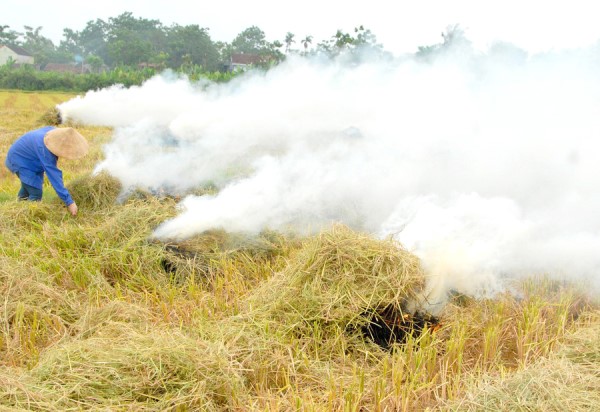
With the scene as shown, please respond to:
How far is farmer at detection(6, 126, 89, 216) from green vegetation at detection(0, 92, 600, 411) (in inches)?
32.2

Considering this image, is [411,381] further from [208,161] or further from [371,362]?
[208,161]

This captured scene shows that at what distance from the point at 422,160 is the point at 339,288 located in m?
3.48

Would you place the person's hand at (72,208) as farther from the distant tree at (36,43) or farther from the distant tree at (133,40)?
the distant tree at (36,43)

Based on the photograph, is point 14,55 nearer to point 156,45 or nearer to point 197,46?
point 156,45

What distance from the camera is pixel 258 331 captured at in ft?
11.1

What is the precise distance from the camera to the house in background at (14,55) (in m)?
70.3

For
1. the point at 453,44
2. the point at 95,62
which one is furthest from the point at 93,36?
the point at 453,44

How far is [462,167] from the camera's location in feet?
21.0

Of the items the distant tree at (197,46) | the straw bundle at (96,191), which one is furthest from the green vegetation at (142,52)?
the straw bundle at (96,191)

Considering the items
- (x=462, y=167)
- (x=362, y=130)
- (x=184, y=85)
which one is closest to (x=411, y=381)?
(x=462, y=167)

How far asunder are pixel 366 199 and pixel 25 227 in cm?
376

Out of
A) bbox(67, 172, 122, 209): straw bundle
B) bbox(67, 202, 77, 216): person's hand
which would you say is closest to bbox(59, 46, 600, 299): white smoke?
bbox(67, 172, 122, 209): straw bundle

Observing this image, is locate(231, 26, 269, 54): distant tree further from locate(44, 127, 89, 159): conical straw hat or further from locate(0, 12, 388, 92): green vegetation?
locate(44, 127, 89, 159): conical straw hat

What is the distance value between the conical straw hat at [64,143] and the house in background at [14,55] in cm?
7374
